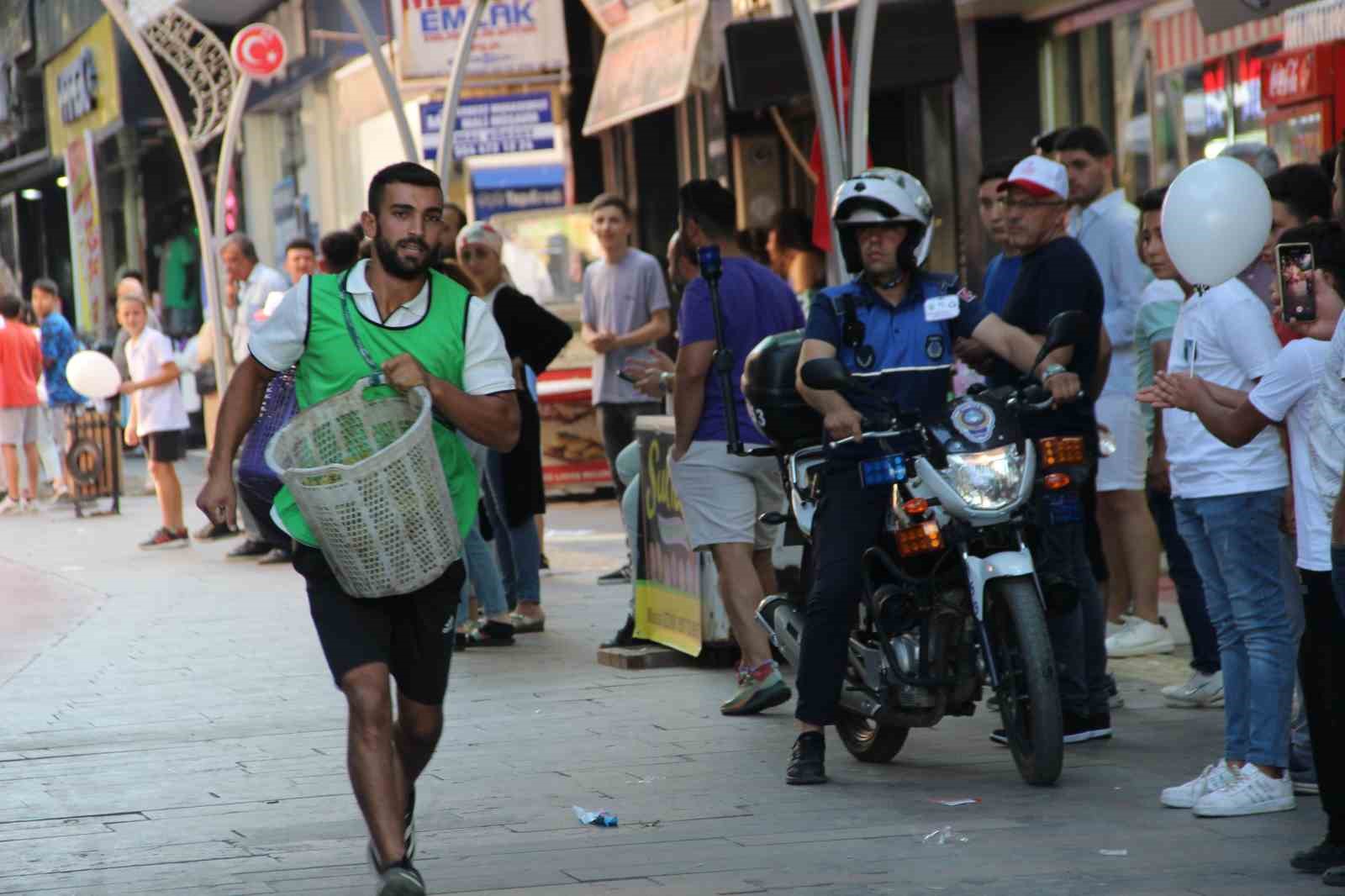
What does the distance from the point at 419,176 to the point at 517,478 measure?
516cm

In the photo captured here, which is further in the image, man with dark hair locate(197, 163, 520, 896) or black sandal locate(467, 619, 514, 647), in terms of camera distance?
black sandal locate(467, 619, 514, 647)

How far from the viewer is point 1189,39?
47.7ft

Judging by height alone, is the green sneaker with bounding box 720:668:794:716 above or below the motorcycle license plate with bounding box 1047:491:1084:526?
below

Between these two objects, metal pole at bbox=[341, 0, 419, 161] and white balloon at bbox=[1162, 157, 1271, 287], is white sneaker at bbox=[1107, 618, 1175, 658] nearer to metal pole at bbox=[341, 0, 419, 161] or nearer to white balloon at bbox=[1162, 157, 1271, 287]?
white balloon at bbox=[1162, 157, 1271, 287]

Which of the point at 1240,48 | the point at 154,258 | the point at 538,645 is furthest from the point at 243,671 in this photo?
the point at 154,258

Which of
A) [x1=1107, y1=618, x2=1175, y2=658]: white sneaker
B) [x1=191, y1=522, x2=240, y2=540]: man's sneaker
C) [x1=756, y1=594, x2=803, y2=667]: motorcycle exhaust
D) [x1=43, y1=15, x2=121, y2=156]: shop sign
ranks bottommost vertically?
[x1=191, y1=522, x2=240, y2=540]: man's sneaker

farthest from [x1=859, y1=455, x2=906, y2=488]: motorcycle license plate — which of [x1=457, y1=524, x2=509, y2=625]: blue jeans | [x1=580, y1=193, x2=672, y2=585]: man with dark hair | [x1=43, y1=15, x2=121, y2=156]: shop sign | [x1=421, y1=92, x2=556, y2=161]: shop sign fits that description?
[x1=43, y1=15, x2=121, y2=156]: shop sign

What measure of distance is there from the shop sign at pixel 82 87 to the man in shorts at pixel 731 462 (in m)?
29.3

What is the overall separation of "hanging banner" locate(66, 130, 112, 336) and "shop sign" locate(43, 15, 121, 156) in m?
0.45

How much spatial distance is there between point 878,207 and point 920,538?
41.5 inches

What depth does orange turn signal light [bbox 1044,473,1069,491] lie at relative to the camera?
6969 mm

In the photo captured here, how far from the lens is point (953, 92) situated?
17.6 meters

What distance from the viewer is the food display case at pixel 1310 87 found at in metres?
10.7

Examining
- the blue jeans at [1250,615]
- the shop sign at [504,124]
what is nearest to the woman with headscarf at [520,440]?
the blue jeans at [1250,615]
